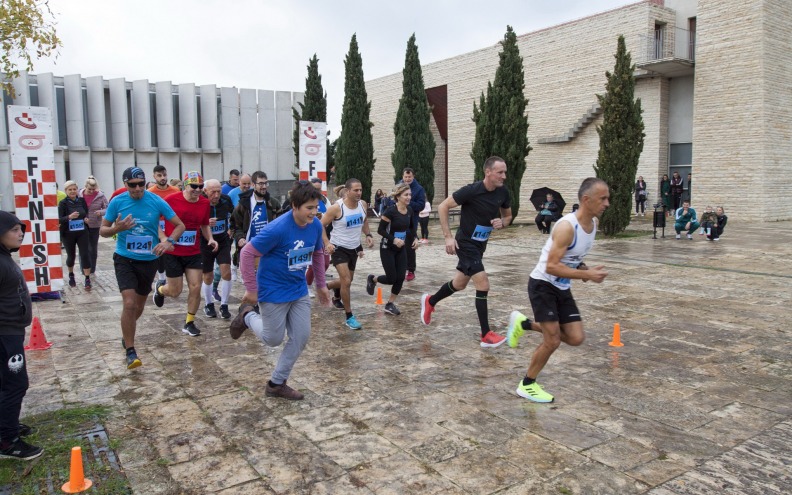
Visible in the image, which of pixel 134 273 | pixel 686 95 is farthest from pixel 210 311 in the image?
pixel 686 95

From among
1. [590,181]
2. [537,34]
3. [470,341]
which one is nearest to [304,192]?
[590,181]

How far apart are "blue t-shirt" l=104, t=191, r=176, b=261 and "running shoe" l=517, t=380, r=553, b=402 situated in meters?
3.80

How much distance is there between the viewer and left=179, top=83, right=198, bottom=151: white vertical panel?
34.0m

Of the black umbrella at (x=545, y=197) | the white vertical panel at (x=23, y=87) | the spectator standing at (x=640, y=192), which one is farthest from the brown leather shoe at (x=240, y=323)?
the white vertical panel at (x=23, y=87)

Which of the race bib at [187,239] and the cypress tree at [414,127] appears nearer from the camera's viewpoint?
the race bib at [187,239]

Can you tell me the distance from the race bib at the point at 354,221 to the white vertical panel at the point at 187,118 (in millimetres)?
29827

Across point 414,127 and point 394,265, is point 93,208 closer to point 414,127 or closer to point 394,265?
point 394,265

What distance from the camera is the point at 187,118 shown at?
112 feet

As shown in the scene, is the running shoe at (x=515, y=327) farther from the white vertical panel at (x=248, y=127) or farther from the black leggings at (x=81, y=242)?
the white vertical panel at (x=248, y=127)

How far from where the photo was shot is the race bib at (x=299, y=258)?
4.61 meters

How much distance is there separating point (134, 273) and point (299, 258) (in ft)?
6.70

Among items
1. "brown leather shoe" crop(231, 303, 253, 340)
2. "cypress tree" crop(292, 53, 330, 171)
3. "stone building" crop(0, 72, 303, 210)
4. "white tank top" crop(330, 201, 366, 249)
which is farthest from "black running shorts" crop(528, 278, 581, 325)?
"stone building" crop(0, 72, 303, 210)

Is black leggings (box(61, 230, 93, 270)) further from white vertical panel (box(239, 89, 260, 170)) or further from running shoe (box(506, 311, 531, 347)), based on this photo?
white vertical panel (box(239, 89, 260, 170))

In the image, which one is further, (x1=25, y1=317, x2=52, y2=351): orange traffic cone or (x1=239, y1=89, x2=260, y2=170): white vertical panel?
(x1=239, y1=89, x2=260, y2=170): white vertical panel
